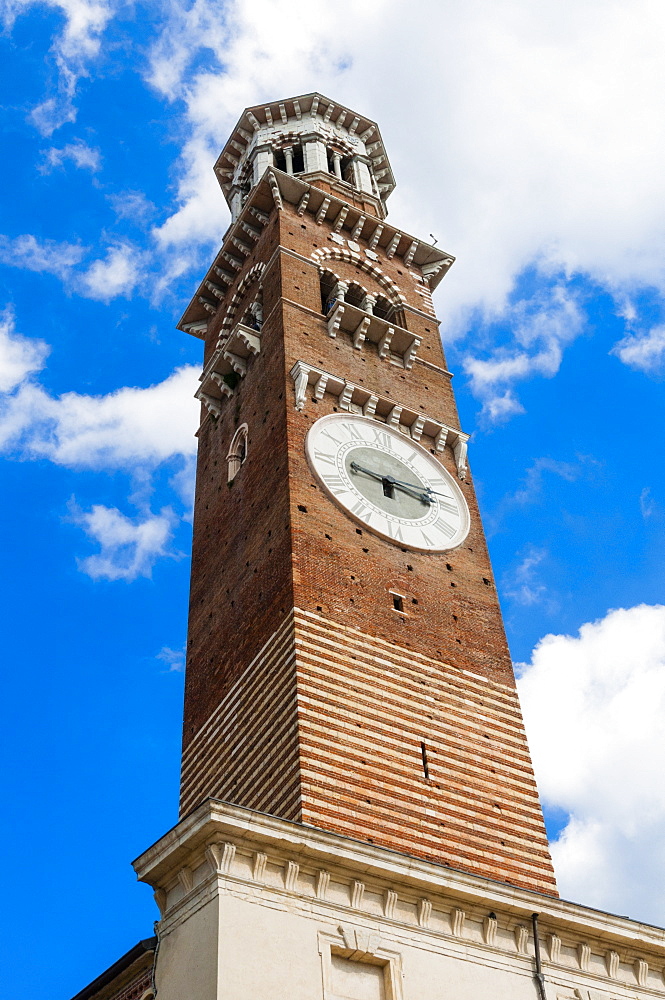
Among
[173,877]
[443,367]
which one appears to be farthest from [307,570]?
[443,367]

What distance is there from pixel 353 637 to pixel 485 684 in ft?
8.62

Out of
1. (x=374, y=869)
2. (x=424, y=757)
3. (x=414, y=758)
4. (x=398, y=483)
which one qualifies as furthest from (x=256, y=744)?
(x=398, y=483)

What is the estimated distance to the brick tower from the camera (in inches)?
699

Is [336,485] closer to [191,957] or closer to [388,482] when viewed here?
[388,482]

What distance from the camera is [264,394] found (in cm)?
2427

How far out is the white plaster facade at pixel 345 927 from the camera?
13.2 m

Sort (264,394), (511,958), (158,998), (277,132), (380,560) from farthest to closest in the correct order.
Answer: (277,132) < (264,394) < (380,560) < (511,958) < (158,998)

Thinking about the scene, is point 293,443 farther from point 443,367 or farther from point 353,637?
point 443,367

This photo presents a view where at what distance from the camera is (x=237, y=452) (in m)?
24.9

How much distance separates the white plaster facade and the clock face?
7885 mm

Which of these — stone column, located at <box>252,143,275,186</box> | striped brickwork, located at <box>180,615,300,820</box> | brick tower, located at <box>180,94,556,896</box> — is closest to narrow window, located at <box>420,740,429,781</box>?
brick tower, located at <box>180,94,556,896</box>

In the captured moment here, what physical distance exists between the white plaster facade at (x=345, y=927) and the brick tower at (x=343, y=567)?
155 centimetres

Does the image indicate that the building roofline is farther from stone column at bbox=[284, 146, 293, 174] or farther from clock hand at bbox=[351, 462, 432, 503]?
stone column at bbox=[284, 146, 293, 174]

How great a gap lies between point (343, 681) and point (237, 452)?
768 cm
